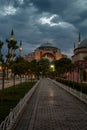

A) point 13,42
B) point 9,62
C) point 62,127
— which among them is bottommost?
point 62,127

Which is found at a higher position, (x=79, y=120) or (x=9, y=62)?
(x=9, y=62)

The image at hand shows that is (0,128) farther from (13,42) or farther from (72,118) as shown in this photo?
(13,42)

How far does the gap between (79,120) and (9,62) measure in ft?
43.7

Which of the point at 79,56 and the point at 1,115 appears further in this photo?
the point at 79,56

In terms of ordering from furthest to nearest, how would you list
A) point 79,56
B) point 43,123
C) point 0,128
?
1. point 79,56
2. point 43,123
3. point 0,128

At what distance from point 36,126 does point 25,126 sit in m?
0.50

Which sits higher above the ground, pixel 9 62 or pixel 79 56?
pixel 79 56

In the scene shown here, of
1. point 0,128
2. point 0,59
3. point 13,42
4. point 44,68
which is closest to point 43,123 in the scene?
point 0,128

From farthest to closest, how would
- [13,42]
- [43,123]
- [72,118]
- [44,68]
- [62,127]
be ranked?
[44,68]
[13,42]
[72,118]
[43,123]
[62,127]

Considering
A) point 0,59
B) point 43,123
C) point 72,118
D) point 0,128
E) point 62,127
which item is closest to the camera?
point 0,128

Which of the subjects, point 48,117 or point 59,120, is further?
point 48,117

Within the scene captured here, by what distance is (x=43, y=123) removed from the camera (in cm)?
1409

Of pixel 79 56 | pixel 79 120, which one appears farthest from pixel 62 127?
pixel 79 56

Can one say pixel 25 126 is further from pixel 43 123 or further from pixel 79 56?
pixel 79 56
